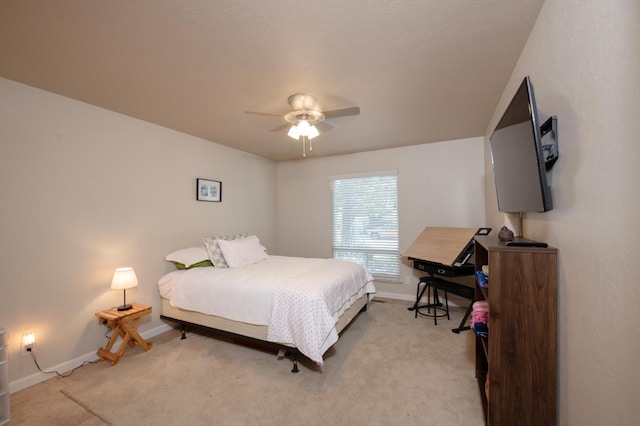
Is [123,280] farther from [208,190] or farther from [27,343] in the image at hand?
[208,190]

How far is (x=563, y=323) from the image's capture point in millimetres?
1274

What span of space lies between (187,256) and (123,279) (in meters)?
0.71

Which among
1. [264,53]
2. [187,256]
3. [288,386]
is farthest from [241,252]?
[264,53]

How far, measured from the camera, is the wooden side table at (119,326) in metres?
2.51

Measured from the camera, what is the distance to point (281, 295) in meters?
2.41

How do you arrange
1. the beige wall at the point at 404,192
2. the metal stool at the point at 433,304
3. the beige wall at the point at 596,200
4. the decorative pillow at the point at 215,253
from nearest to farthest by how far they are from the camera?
1. the beige wall at the point at 596,200
2. the decorative pillow at the point at 215,253
3. the metal stool at the point at 433,304
4. the beige wall at the point at 404,192

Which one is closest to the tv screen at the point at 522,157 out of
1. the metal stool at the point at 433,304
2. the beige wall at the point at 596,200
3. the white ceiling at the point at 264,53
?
the beige wall at the point at 596,200

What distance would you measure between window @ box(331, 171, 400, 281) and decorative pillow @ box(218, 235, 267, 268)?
167cm

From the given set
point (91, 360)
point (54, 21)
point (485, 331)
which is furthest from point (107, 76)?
point (485, 331)

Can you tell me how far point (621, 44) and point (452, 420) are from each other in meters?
2.16

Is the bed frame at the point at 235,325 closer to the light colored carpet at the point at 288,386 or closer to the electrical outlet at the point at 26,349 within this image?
the light colored carpet at the point at 288,386

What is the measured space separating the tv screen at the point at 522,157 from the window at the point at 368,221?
2573 mm

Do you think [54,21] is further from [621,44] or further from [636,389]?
[636,389]

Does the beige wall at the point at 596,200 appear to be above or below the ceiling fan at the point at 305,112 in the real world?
below
